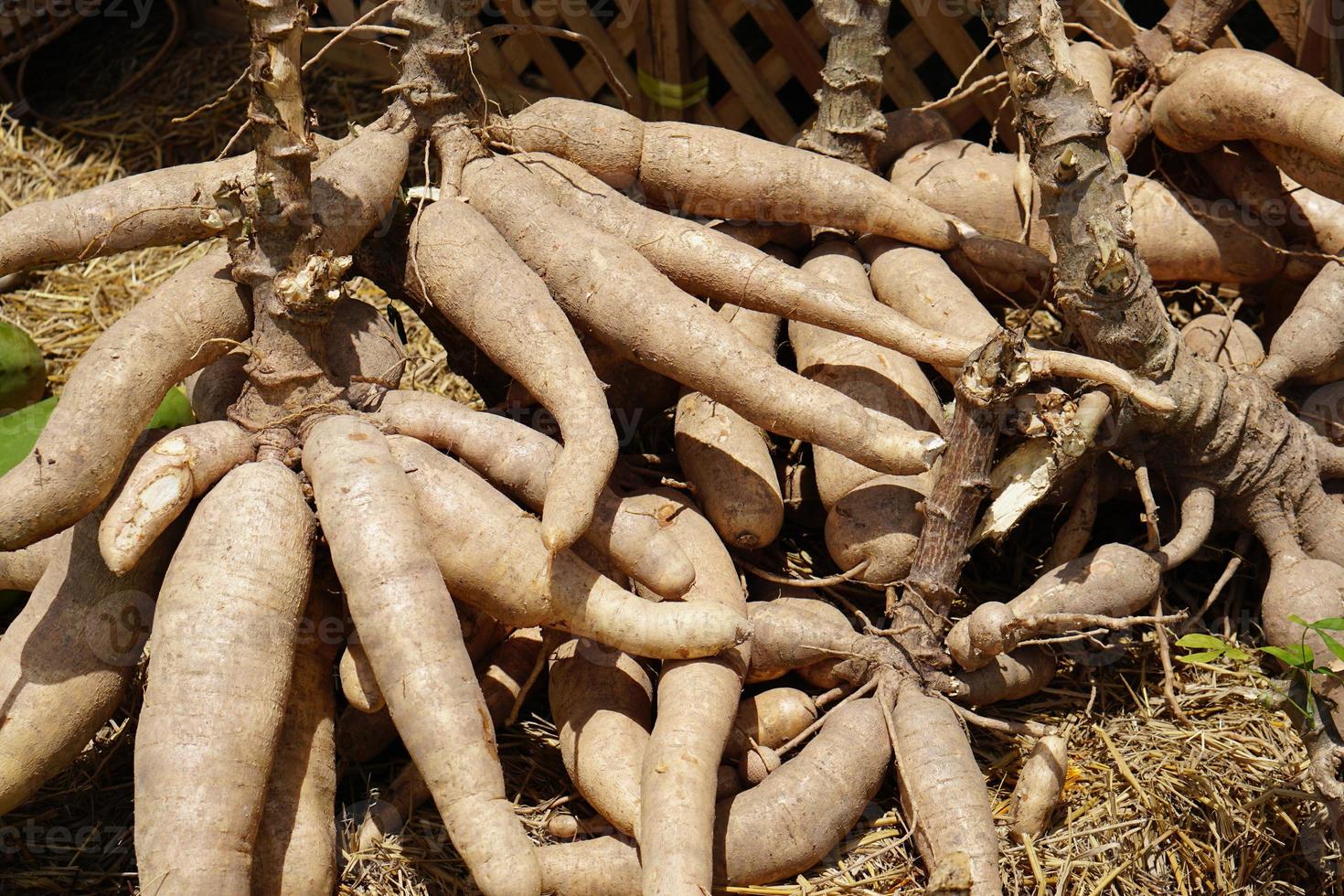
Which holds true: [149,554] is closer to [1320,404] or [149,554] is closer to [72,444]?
[72,444]

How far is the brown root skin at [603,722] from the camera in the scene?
5.98ft

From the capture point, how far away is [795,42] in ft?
9.94

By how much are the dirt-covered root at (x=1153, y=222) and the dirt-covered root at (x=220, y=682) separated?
1442 mm

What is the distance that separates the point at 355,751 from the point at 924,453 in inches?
42.8

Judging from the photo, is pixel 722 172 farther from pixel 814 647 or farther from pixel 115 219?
pixel 115 219

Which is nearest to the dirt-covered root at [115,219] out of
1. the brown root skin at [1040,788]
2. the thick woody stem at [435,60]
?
the thick woody stem at [435,60]

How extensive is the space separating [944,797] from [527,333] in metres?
0.98

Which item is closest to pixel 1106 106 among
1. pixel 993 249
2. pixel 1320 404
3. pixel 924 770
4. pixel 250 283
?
pixel 993 249

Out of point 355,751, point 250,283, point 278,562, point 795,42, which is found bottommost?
point 355,751

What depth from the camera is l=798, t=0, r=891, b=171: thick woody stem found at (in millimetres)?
2402

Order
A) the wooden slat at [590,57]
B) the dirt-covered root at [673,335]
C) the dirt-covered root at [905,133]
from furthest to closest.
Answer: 1. the wooden slat at [590,57]
2. the dirt-covered root at [905,133]
3. the dirt-covered root at [673,335]

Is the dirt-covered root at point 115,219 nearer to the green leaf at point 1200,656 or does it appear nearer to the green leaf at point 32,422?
the green leaf at point 32,422

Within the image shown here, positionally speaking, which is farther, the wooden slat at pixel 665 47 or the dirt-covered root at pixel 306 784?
the wooden slat at pixel 665 47

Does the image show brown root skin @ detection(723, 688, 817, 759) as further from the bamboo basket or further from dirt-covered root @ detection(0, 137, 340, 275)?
the bamboo basket
